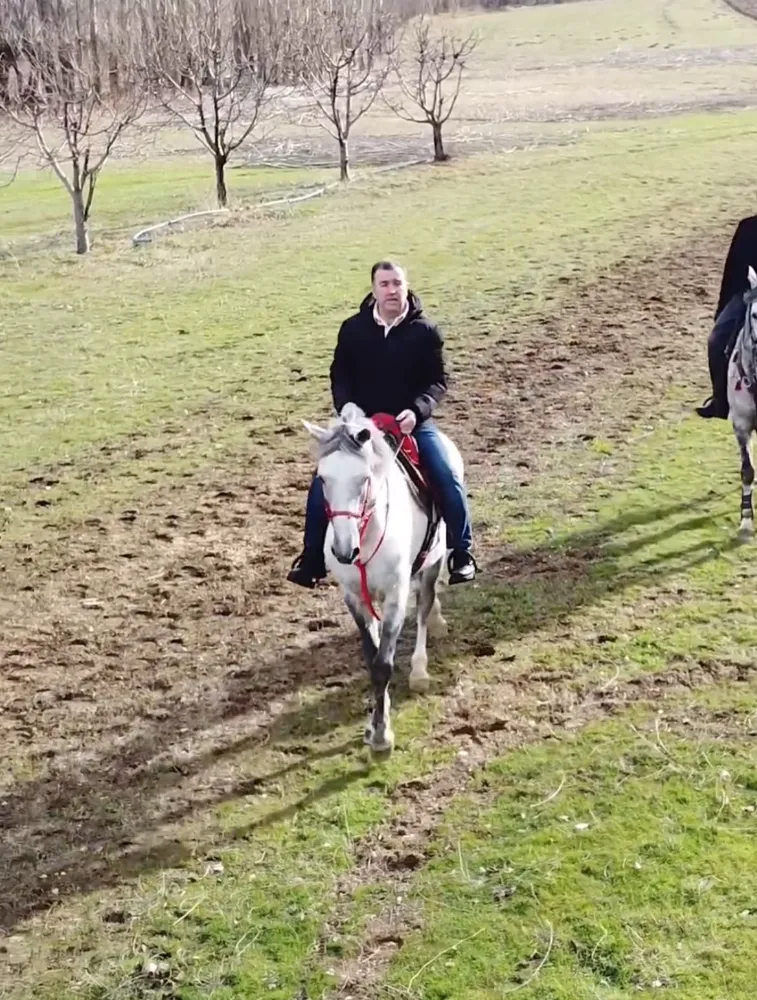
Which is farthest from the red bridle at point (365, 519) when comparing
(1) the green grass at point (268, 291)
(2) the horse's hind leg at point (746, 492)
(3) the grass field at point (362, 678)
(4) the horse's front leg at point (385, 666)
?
(1) the green grass at point (268, 291)

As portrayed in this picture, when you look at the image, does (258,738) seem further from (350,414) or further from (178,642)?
(350,414)

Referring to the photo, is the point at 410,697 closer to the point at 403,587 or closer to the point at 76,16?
the point at 403,587

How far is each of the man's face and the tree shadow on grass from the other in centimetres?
247

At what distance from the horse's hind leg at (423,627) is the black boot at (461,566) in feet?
0.40

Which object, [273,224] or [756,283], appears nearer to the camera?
[756,283]

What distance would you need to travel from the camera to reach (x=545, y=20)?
85938 mm

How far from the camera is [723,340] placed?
8273 mm

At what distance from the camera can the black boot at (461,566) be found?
662 centimetres

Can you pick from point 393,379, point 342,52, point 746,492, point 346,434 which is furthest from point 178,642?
point 342,52

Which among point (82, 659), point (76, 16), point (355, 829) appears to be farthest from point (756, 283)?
point (76, 16)

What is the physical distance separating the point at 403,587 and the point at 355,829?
1395 mm

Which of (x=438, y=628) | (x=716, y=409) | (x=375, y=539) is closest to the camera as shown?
(x=375, y=539)

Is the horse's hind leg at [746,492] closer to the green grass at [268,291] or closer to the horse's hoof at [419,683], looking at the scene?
the horse's hoof at [419,683]

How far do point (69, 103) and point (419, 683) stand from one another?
2043cm
